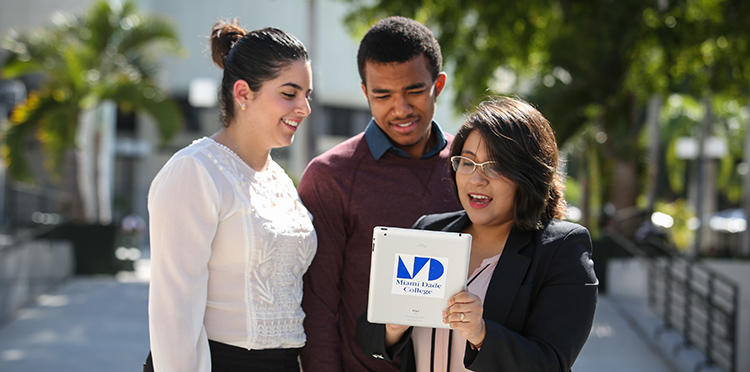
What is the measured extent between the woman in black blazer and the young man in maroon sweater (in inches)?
16.4

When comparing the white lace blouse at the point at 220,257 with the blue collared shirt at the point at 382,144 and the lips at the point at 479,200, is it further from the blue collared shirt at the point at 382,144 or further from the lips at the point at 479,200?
the lips at the point at 479,200

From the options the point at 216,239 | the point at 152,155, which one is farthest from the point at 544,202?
the point at 152,155

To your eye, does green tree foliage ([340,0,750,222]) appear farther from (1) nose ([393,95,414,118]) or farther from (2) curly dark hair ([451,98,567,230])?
(2) curly dark hair ([451,98,567,230])

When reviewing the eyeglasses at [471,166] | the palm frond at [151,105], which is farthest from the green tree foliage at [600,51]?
the eyeglasses at [471,166]

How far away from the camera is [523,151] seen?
7.86ft

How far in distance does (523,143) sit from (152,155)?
35.0 meters

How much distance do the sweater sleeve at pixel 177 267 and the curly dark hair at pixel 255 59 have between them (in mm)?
447

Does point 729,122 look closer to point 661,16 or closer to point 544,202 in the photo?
point 661,16

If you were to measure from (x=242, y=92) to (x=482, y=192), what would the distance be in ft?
3.32

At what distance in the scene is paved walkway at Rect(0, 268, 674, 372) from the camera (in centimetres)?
861

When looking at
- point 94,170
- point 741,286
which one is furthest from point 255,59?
point 94,170

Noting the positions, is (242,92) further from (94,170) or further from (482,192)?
(94,170)

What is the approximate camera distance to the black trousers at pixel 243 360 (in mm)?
2711

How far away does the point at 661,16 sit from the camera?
1100cm
